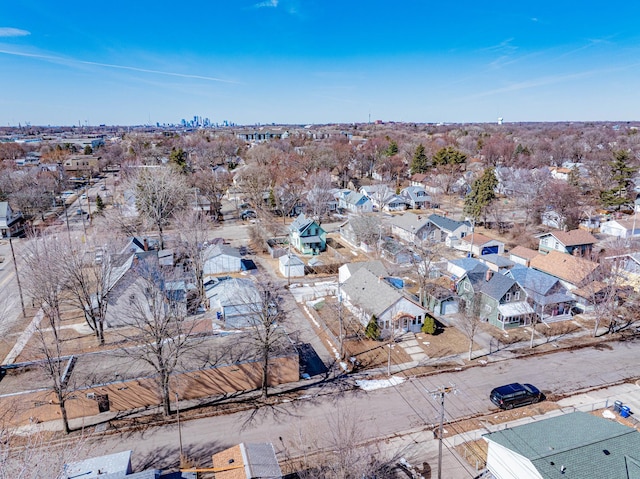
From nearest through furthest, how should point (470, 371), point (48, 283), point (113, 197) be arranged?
1. point (470, 371)
2. point (48, 283)
3. point (113, 197)

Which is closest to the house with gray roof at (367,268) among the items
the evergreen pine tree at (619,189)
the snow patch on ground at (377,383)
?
the snow patch on ground at (377,383)

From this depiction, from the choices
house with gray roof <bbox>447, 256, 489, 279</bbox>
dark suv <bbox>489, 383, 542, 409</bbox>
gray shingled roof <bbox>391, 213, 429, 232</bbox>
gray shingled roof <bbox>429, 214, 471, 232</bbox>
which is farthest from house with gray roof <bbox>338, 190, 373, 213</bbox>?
dark suv <bbox>489, 383, 542, 409</bbox>

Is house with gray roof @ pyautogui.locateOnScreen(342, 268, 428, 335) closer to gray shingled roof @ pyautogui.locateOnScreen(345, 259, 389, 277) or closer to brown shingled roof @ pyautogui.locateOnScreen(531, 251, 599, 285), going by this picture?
gray shingled roof @ pyautogui.locateOnScreen(345, 259, 389, 277)

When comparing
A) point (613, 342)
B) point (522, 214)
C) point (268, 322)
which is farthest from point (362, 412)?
point (522, 214)

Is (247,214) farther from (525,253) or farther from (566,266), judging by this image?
(566,266)

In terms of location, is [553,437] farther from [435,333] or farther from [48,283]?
[48,283]

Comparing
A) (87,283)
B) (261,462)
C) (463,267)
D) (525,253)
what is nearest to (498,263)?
(525,253)
